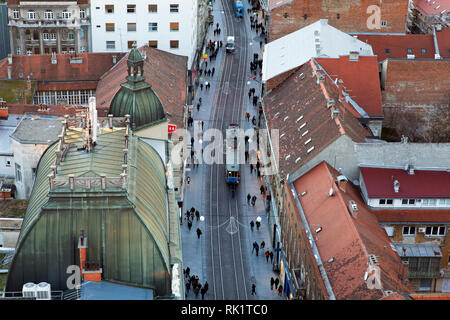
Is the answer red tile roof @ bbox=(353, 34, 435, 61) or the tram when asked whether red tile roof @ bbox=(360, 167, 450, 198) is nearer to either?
the tram

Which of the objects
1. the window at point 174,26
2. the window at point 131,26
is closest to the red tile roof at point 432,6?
the window at point 174,26

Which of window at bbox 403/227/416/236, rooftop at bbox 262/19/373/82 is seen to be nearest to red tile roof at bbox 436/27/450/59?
rooftop at bbox 262/19/373/82

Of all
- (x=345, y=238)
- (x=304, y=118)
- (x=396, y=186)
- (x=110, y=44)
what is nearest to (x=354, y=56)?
(x=304, y=118)

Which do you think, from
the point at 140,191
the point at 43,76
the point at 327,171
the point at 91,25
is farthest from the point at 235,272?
the point at 91,25

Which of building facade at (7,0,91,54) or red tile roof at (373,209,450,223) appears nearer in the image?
red tile roof at (373,209,450,223)

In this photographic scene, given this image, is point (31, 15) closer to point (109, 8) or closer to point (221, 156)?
point (109, 8)
